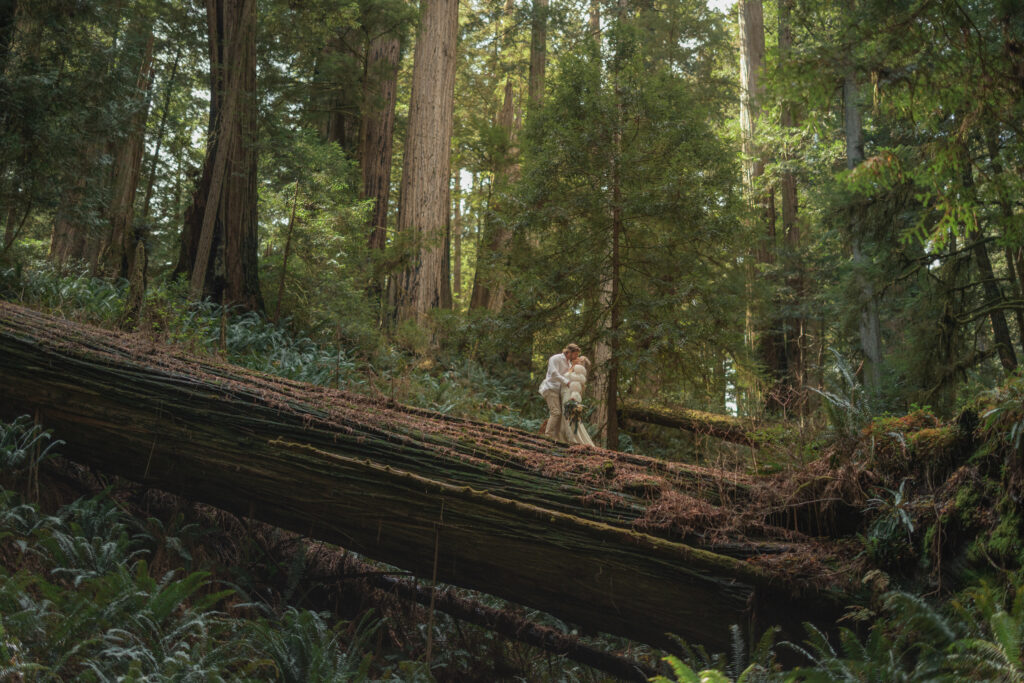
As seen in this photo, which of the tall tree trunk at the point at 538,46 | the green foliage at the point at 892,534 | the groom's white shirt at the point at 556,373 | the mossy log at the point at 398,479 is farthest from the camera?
the tall tree trunk at the point at 538,46

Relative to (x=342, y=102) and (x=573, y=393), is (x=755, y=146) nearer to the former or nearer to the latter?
(x=342, y=102)

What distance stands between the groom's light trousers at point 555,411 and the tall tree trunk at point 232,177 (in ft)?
17.6

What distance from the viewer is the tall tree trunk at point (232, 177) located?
11.3 metres

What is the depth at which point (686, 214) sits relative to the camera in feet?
33.1

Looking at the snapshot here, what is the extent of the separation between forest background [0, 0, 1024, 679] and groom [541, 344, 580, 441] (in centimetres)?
115

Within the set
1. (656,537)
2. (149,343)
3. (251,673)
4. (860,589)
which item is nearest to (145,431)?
(149,343)

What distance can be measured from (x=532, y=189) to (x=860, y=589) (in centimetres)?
785

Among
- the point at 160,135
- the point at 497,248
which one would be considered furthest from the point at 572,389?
the point at 160,135

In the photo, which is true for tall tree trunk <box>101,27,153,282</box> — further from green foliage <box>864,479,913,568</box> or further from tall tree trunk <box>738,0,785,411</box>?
tall tree trunk <box>738,0,785,411</box>

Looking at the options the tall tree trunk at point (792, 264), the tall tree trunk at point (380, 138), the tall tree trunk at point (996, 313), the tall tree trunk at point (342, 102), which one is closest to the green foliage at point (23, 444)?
the tall tree trunk at point (996, 313)

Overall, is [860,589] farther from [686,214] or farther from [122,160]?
[122,160]

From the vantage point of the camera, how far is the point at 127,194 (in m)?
17.2

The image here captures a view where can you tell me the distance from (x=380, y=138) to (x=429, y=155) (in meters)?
3.55

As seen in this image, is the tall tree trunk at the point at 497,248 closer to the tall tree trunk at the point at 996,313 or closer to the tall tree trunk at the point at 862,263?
the tall tree trunk at the point at 996,313
